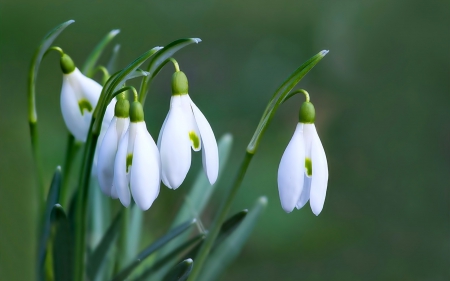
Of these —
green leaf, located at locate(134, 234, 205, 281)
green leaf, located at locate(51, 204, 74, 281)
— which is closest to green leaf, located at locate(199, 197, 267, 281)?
green leaf, located at locate(134, 234, 205, 281)

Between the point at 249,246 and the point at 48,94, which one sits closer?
the point at 249,246

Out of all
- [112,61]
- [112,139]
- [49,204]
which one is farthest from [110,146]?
[112,61]

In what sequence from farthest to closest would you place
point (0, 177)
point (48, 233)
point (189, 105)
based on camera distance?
point (0, 177) → point (48, 233) → point (189, 105)

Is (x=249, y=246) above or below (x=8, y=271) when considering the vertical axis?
below

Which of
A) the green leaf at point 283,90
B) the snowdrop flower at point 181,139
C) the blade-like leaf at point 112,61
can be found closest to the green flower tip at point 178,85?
the snowdrop flower at point 181,139

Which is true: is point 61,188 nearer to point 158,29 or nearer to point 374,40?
point 158,29

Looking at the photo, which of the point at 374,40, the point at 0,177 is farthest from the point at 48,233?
the point at 374,40
